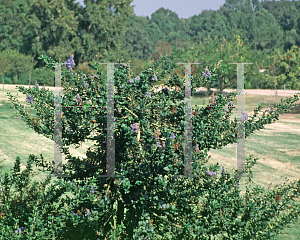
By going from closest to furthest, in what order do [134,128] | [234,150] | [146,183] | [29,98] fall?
[134,128], [146,183], [29,98], [234,150]

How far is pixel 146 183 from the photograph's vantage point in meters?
3.19

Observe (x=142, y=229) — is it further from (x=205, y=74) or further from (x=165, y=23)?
(x=165, y=23)

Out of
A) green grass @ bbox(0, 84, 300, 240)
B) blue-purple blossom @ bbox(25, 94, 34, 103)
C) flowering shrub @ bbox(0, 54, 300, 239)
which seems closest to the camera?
flowering shrub @ bbox(0, 54, 300, 239)

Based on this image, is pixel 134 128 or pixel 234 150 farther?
pixel 234 150

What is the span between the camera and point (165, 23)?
87.8 metres

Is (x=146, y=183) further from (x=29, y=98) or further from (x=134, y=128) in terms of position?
(x=29, y=98)

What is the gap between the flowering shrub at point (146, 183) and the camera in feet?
9.84

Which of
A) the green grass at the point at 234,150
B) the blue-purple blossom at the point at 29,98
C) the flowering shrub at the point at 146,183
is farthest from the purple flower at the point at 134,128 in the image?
the green grass at the point at 234,150

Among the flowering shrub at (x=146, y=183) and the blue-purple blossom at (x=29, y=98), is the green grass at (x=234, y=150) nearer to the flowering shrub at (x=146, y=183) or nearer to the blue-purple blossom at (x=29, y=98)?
the flowering shrub at (x=146, y=183)

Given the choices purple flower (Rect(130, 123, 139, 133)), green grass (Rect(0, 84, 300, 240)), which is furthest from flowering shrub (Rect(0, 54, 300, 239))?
green grass (Rect(0, 84, 300, 240))

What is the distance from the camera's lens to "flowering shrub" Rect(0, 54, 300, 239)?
300 centimetres

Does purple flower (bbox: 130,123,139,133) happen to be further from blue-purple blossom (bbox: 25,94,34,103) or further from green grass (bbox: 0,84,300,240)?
green grass (bbox: 0,84,300,240)

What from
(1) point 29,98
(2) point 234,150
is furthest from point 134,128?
Answer: (2) point 234,150

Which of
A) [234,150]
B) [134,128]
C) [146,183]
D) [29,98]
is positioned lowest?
[234,150]
